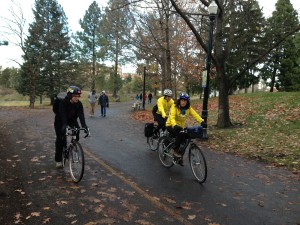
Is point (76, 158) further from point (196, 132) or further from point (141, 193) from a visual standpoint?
point (196, 132)

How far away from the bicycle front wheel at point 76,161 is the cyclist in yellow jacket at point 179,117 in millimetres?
2289

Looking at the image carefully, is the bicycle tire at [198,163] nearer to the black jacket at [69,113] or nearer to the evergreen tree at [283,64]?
the black jacket at [69,113]


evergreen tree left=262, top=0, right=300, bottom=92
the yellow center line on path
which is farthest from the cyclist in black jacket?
evergreen tree left=262, top=0, right=300, bottom=92

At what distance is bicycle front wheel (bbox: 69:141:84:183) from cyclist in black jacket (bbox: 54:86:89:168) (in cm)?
47

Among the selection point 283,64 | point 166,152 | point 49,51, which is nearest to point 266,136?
point 166,152

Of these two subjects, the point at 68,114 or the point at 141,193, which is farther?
the point at 68,114

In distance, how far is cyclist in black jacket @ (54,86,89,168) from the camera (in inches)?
263

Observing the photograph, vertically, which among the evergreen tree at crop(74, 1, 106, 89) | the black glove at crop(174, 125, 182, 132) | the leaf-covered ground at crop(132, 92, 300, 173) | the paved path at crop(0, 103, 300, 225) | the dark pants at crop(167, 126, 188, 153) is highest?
the evergreen tree at crop(74, 1, 106, 89)

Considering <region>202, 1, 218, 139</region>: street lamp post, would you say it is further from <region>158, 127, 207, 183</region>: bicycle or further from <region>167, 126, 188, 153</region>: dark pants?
<region>167, 126, 188, 153</region>: dark pants

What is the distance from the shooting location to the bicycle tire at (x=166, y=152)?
25.3 ft

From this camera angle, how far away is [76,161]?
653 cm

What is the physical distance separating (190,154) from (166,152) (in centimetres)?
96

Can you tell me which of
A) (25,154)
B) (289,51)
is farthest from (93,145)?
Result: (289,51)

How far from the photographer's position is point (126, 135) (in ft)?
44.6
